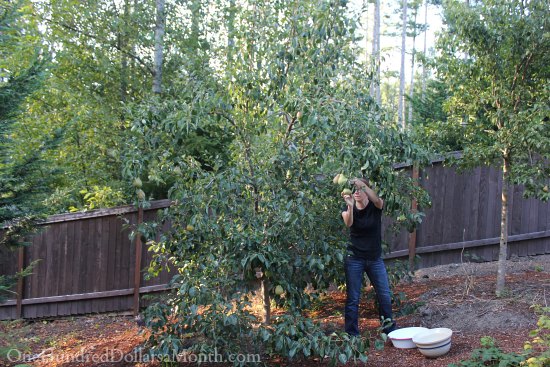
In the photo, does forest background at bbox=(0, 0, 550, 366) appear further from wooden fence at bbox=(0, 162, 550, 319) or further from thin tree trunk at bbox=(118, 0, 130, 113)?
thin tree trunk at bbox=(118, 0, 130, 113)

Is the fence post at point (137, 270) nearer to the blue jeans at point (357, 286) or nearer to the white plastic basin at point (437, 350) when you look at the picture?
the blue jeans at point (357, 286)

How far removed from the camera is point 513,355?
428 centimetres

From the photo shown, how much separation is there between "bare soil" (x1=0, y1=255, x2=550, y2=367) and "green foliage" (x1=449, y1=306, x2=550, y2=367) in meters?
0.19

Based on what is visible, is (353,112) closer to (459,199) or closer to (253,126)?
(253,126)

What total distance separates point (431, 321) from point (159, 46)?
6302 mm

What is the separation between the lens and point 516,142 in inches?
228

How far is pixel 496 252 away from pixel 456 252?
587 mm

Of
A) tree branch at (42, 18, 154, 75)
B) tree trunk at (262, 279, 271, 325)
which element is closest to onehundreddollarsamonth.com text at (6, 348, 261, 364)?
tree trunk at (262, 279, 271, 325)

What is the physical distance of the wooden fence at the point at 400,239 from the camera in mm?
8102

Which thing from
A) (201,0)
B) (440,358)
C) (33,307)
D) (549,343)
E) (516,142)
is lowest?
(33,307)

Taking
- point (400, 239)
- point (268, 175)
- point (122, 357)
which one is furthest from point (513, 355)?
point (400, 239)

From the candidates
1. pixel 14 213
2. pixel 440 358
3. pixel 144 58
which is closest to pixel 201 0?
pixel 144 58

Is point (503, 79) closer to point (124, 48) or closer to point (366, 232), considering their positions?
point (366, 232)

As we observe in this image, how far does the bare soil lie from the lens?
4953mm
